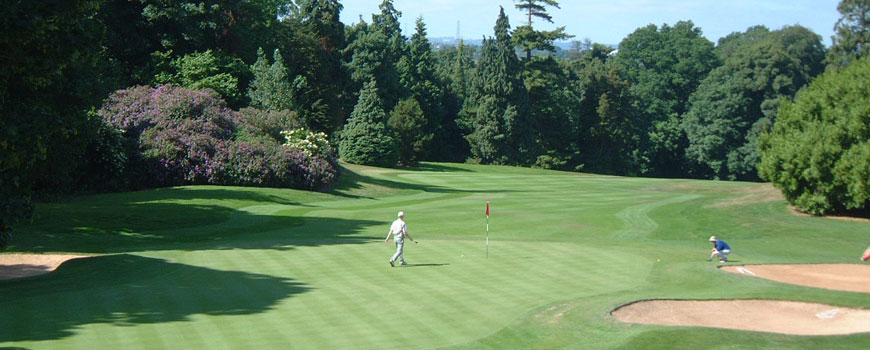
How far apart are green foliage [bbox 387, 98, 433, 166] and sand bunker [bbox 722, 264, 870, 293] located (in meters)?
51.4

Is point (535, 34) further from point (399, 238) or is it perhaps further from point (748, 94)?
point (399, 238)

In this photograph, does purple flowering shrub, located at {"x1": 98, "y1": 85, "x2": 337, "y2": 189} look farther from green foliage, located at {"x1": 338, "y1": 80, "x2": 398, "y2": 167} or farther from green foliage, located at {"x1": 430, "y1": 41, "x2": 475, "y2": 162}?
green foliage, located at {"x1": 430, "y1": 41, "x2": 475, "y2": 162}

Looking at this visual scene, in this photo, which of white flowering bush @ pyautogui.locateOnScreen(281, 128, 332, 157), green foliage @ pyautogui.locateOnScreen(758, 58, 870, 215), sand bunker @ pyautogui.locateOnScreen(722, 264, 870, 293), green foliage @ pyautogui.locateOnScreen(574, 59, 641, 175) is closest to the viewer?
sand bunker @ pyautogui.locateOnScreen(722, 264, 870, 293)

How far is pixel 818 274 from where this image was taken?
2316 cm

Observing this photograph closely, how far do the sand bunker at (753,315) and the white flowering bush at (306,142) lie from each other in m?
34.0

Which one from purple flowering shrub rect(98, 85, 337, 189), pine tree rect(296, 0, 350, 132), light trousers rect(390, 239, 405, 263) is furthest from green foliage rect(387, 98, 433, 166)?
light trousers rect(390, 239, 405, 263)

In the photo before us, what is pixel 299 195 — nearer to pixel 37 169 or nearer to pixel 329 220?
pixel 329 220

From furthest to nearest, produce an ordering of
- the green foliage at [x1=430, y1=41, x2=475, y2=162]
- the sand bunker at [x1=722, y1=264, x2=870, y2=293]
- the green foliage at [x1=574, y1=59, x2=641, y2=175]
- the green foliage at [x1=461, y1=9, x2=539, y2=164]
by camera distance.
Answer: the green foliage at [x1=430, y1=41, x2=475, y2=162]
the green foliage at [x1=574, y1=59, x2=641, y2=175]
the green foliage at [x1=461, y1=9, x2=539, y2=164]
the sand bunker at [x1=722, y1=264, x2=870, y2=293]

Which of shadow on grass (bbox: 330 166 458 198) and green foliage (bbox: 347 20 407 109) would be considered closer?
shadow on grass (bbox: 330 166 458 198)

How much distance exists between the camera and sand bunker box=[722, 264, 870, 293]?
2134cm

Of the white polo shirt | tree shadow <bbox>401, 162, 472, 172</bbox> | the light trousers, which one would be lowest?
the light trousers

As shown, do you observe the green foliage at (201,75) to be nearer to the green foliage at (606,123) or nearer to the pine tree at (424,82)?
the pine tree at (424,82)

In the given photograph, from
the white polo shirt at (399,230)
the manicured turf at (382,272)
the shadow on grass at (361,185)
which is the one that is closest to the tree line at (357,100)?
the shadow on grass at (361,185)

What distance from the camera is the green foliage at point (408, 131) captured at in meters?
75.3
